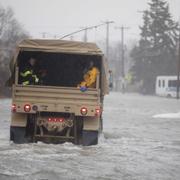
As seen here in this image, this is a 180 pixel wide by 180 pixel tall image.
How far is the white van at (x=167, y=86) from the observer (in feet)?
258

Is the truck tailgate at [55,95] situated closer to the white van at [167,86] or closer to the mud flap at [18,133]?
the mud flap at [18,133]

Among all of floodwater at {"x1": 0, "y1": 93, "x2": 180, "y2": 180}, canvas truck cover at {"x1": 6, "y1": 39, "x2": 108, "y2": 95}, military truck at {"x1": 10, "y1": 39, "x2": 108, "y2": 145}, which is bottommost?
floodwater at {"x1": 0, "y1": 93, "x2": 180, "y2": 180}

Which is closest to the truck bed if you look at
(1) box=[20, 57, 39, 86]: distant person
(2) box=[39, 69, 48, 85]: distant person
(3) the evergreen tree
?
(1) box=[20, 57, 39, 86]: distant person

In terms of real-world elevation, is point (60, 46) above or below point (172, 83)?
above

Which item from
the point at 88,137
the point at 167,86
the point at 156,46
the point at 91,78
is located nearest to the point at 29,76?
the point at 91,78

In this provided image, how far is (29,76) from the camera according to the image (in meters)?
17.8

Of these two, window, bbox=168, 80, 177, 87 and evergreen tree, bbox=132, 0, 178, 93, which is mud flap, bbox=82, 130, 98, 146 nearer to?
window, bbox=168, 80, 177, 87

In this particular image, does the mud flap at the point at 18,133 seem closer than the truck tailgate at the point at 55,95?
No

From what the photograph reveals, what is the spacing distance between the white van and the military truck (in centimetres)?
6104

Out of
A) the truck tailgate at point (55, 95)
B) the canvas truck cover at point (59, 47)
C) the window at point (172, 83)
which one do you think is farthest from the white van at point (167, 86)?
the truck tailgate at point (55, 95)

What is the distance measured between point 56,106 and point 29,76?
5.91 ft

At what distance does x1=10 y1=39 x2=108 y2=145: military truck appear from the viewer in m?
16.5

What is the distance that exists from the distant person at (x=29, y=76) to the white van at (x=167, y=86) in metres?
60.3

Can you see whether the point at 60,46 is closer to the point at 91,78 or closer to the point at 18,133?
the point at 91,78
